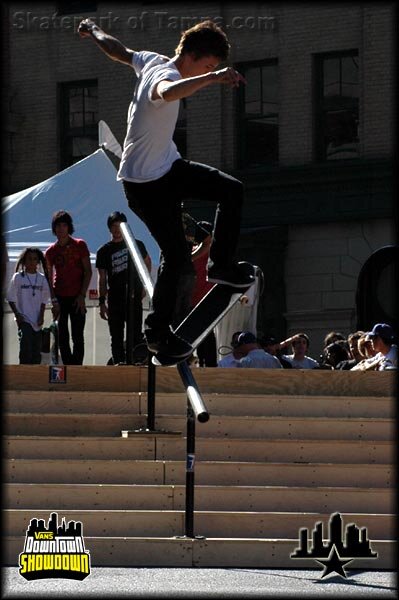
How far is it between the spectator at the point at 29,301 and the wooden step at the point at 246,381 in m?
2.16

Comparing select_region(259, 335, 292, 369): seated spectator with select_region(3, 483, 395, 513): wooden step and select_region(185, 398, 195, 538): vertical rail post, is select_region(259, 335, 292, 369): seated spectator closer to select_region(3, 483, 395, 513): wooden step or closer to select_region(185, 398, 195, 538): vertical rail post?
select_region(3, 483, 395, 513): wooden step

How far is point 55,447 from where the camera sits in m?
10.6

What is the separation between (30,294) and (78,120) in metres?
18.7

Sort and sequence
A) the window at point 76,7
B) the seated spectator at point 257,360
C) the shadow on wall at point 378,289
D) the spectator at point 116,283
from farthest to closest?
the window at point 76,7 → the shadow on wall at point 378,289 → the spectator at point 116,283 → the seated spectator at point 257,360

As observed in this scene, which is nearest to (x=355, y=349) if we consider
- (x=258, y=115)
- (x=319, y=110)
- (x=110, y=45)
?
(x=110, y=45)

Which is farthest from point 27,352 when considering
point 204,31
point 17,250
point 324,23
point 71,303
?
point 324,23

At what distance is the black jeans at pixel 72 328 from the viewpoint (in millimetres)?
13859

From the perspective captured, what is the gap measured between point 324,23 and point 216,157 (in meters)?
3.48

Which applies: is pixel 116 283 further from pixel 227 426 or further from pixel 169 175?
pixel 169 175

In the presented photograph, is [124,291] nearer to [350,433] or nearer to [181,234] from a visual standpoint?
[350,433]

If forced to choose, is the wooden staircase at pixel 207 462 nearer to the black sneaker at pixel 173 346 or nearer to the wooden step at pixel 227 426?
the wooden step at pixel 227 426

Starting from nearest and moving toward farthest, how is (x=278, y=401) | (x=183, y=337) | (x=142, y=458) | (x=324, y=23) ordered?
(x=183, y=337) → (x=142, y=458) → (x=278, y=401) → (x=324, y=23)

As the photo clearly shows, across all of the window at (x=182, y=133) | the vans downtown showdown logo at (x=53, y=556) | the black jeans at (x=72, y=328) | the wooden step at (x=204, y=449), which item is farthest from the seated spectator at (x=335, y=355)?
the window at (x=182, y=133)

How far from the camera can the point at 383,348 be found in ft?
40.3
